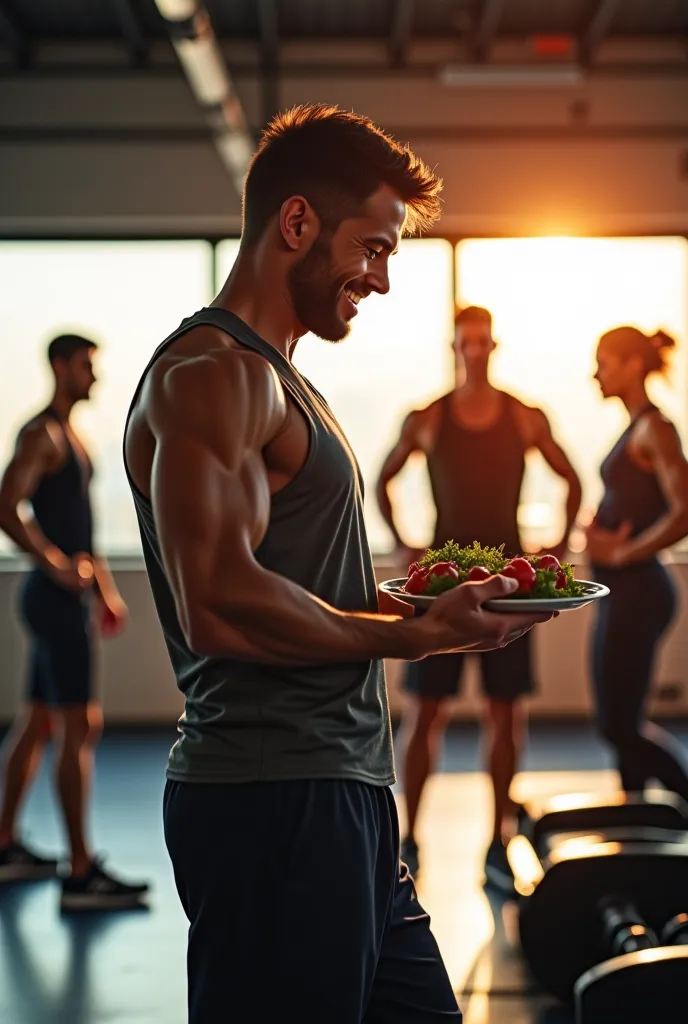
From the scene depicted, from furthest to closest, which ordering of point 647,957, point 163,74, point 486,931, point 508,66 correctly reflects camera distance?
point 163,74 → point 508,66 → point 486,931 → point 647,957

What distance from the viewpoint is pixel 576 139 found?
5.67 meters

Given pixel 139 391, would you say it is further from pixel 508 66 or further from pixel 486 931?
pixel 508 66

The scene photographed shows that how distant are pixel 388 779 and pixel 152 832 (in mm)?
2763

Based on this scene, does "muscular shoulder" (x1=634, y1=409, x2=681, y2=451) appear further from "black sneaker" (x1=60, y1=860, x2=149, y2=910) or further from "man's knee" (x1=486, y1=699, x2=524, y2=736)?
"black sneaker" (x1=60, y1=860, x2=149, y2=910)

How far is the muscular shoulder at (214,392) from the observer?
109 cm

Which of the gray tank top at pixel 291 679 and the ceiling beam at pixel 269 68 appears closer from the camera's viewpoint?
the gray tank top at pixel 291 679

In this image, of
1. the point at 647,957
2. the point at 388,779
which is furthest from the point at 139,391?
the point at 647,957

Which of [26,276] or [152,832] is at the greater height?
[26,276]

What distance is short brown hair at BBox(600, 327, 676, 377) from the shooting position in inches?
129

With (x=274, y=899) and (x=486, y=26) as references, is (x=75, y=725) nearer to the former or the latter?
(x=274, y=899)

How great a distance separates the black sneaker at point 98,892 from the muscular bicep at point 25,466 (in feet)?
3.46

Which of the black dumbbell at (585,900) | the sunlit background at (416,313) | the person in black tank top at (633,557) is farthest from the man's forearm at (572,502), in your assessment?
the sunlit background at (416,313)

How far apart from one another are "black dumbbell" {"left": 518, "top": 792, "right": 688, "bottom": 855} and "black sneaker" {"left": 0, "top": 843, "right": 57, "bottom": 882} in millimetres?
1432

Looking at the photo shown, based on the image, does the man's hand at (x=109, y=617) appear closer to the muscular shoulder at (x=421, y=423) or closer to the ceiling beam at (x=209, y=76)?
the muscular shoulder at (x=421, y=423)
